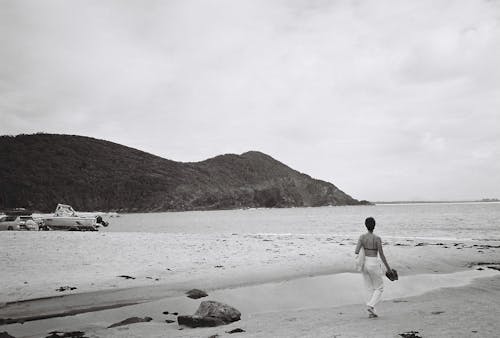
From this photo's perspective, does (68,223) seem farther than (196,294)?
Yes

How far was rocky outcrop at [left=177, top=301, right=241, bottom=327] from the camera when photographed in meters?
8.84

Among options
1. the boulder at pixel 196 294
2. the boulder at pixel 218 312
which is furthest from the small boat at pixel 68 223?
the boulder at pixel 218 312

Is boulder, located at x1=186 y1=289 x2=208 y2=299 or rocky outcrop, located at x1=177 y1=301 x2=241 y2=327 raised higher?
rocky outcrop, located at x1=177 y1=301 x2=241 y2=327

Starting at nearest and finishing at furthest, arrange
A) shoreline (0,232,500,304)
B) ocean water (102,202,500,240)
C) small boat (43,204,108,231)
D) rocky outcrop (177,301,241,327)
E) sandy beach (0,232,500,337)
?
sandy beach (0,232,500,337) < rocky outcrop (177,301,241,327) < shoreline (0,232,500,304) < small boat (43,204,108,231) < ocean water (102,202,500,240)

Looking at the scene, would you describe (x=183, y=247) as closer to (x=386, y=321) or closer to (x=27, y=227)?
(x=386, y=321)

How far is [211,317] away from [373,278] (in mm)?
3808

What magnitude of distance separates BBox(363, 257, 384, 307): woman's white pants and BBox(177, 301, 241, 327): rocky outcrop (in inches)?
126

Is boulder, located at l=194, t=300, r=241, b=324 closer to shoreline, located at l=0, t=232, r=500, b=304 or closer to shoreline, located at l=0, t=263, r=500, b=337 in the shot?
shoreline, located at l=0, t=263, r=500, b=337

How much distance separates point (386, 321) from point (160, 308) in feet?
19.7

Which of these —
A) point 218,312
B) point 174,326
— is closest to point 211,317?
point 218,312

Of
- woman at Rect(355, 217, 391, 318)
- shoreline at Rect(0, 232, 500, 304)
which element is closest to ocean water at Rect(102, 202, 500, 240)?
shoreline at Rect(0, 232, 500, 304)

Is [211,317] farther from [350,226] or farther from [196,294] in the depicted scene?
[350,226]

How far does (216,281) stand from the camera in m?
14.9

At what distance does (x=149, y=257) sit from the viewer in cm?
1884
